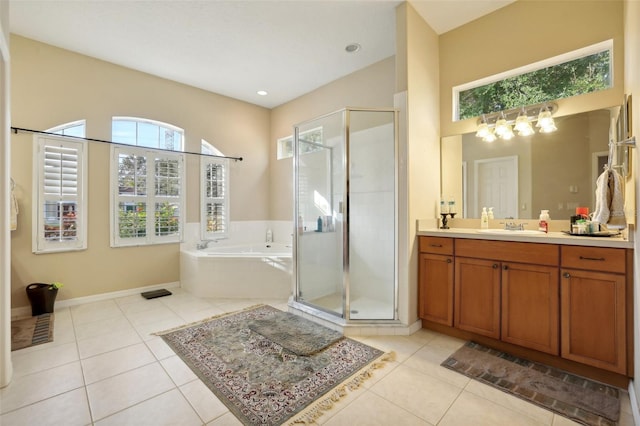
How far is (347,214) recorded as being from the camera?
285cm

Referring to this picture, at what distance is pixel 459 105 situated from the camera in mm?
3062

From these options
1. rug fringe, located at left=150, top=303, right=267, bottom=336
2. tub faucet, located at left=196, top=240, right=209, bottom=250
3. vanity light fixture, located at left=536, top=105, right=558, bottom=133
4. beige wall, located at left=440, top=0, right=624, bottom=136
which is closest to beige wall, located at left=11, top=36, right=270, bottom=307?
tub faucet, located at left=196, top=240, right=209, bottom=250

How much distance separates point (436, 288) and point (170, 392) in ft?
7.29

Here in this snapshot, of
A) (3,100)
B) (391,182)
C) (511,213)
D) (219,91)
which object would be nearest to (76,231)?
(3,100)

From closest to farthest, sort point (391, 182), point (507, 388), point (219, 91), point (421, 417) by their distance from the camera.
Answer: point (421, 417)
point (507, 388)
point (391, 182)
point (219, 91)

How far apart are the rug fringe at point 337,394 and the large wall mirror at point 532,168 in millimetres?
1724

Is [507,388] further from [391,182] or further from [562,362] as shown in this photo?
[391,182]

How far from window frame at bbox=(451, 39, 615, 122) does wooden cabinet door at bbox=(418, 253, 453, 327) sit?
4.97ft

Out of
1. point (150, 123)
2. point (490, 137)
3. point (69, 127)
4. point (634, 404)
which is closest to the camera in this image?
point (634, 404)

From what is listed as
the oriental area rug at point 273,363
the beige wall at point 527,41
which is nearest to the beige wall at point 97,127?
the oriental area rug at point 273,363

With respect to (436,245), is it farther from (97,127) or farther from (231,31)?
(97,127)

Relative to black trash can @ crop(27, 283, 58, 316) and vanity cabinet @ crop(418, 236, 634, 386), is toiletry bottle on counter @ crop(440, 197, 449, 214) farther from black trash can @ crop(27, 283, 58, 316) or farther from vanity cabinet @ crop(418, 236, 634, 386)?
black trash can @ crop(27, 283, 58, 316)

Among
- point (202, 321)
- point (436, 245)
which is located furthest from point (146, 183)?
point (436, 245)

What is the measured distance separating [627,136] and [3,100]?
4096 mm
